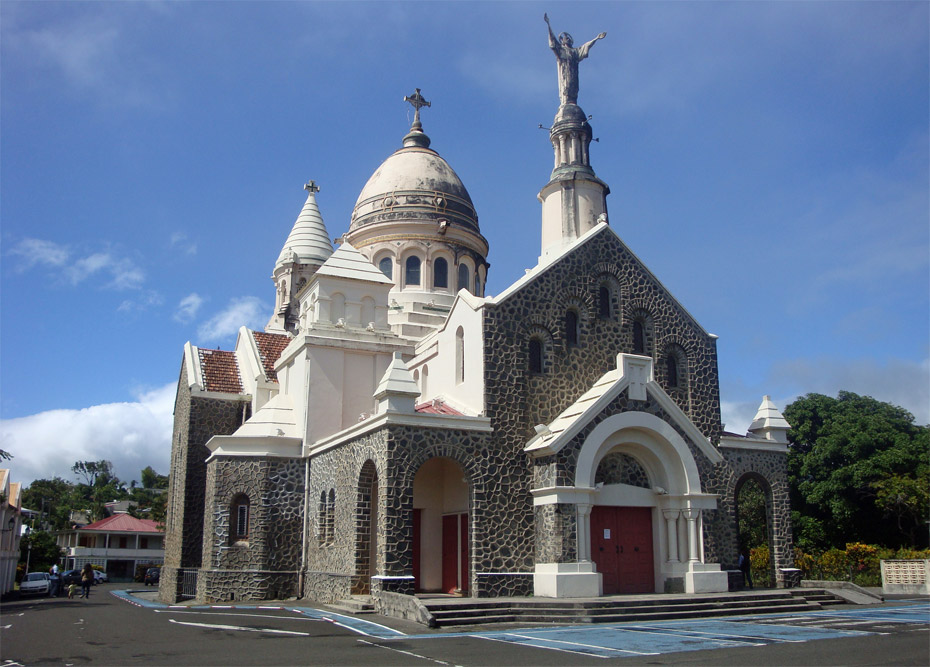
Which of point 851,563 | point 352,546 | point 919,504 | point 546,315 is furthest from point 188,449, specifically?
point 919,504

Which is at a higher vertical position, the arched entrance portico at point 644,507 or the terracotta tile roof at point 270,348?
the terracotta tile roof at point 270,348

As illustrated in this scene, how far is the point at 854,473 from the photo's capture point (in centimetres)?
3512

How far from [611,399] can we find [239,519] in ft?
36.8

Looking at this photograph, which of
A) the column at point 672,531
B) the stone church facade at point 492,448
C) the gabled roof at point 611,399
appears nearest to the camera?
the stone church facade at point 492,448

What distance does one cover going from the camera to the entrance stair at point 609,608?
1647cm

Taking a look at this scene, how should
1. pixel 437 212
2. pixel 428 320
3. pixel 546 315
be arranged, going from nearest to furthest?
pixel 546 315, pixel 428 320, pixel 437 212

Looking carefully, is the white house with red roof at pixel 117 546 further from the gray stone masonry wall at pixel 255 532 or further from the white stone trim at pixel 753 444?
the white stone trim at pixel 753 444

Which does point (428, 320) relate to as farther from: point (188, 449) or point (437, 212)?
point (188, 449)

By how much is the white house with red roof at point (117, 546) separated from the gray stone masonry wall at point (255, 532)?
4123 cm

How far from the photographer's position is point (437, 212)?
32812 millimetres

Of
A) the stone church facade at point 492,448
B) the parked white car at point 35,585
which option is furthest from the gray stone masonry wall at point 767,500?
the parked white car at point 35,585

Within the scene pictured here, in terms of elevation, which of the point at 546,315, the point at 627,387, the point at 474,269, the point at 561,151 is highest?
the point at 561,151

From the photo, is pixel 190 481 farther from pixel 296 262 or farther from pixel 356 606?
pixel 296 262

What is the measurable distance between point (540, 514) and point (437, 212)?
16.0 metres
